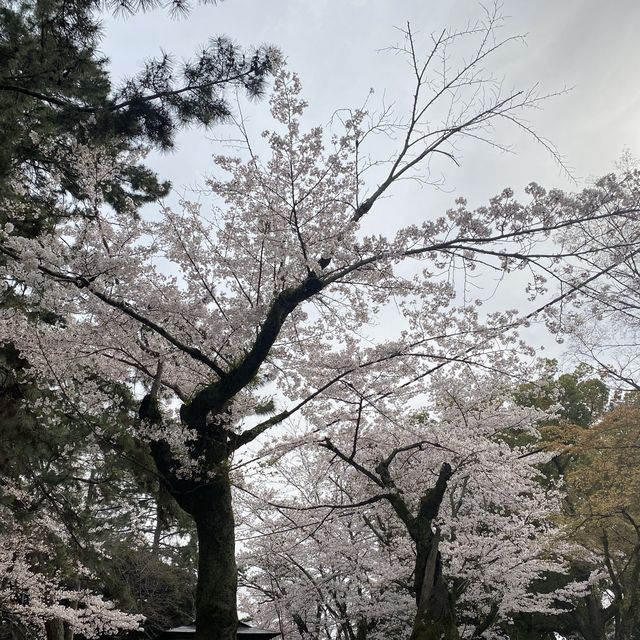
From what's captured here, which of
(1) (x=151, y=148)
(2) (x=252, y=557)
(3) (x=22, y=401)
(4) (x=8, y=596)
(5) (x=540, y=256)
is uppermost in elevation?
(1) (x=151, y=148)

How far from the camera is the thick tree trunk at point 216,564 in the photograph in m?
4.40

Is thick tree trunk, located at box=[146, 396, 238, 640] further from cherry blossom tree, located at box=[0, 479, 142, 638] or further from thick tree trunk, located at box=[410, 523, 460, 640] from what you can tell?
thick tree trunk, located at box=[410, 523, 460, 640]

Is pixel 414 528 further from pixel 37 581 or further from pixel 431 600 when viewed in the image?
pixel 37 581

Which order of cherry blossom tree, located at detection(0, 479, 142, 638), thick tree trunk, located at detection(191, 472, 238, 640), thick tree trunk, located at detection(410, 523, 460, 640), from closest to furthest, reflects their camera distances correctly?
thick tree trunk, located at detection(191, 472, 238, 640) < thick tree trunk, located at detection(410, 523, 460, 640) < cherry blossom tree, located at detection(0, 479, 142, 638)

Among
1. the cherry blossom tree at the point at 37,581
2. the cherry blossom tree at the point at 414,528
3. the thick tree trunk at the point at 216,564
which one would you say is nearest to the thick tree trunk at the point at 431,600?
the cherry blossom tree at the point at 414,528

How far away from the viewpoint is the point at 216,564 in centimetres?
457

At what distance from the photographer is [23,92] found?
13.2 feet

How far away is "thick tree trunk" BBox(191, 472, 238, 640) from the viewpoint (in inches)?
173

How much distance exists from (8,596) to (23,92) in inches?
280

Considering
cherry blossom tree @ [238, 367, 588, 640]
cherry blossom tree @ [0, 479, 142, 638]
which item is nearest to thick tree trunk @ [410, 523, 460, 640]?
cherry blossom tree @ [238, 367, 588, 640]

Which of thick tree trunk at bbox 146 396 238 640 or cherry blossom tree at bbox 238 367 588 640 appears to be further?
Result: cherry blossom tree at bbox 238 367 588 640

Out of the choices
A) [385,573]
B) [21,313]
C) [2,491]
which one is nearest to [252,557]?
[385,573]

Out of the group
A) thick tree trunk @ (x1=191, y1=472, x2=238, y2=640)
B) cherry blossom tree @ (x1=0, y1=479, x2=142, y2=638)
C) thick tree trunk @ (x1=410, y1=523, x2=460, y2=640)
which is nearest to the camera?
thick tree trunk @ (x1=191, y1=472, x2=238, y2=640)

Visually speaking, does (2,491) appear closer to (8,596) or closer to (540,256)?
(8,596)
